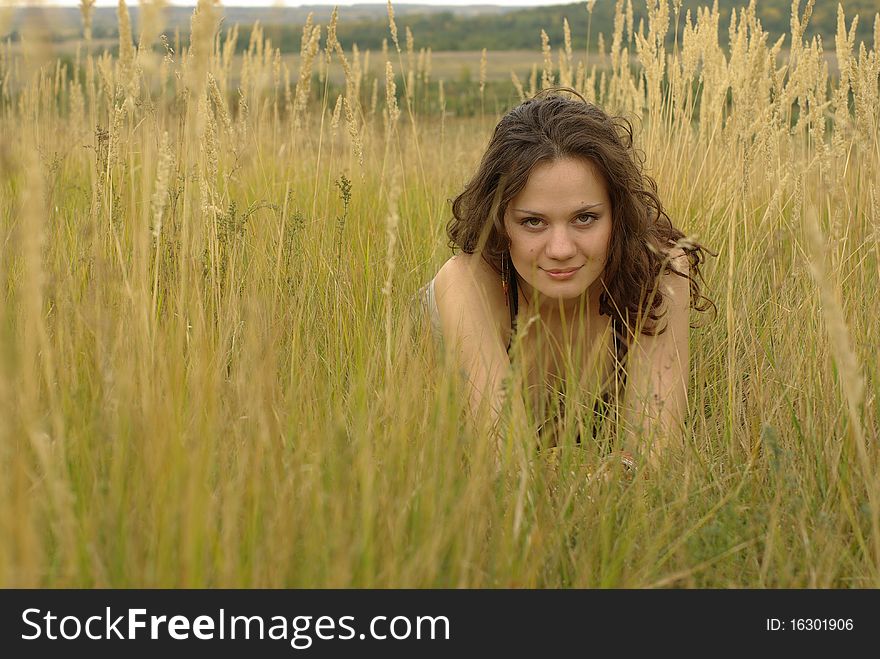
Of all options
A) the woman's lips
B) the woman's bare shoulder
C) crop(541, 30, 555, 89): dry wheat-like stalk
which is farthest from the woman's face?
crop(541, 30, 555, 89): dry wheat-like stalk

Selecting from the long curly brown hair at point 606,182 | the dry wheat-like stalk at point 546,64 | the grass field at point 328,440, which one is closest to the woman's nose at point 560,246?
the long curly brown hair at point 606,182

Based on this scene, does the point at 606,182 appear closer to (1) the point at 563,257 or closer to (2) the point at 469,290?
(1) the point at 563,257

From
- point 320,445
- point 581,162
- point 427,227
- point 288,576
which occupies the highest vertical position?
point 581,162

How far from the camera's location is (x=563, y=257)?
2.19 meters

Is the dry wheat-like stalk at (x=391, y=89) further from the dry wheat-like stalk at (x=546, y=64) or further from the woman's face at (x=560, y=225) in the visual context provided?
the dry wheat-like stalk at (x=546, y=64)

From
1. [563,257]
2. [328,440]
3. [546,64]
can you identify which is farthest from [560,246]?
[546,64]

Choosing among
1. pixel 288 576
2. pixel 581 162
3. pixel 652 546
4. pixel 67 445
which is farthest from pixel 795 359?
pixel 67 445

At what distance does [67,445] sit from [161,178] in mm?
481

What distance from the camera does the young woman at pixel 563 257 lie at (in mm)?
2227

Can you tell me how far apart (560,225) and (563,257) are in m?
0.10

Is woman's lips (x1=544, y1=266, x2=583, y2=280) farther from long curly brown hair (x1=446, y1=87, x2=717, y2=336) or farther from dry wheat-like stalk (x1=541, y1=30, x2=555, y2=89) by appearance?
dry wheat-like stalk (x1=541, y1=30, x2=555, y2=89)
